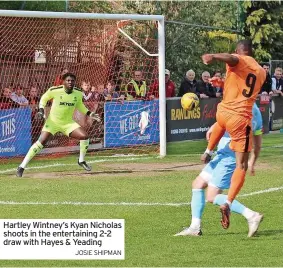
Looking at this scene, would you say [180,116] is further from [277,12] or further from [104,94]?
[277,12]

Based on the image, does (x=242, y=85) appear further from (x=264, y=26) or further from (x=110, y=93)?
(x=264, y=26)

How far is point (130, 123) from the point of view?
922 inches

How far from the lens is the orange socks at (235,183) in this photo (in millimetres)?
12109

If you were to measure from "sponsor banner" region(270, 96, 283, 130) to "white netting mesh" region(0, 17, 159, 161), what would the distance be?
245 inches

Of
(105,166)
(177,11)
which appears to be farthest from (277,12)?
(105,166)

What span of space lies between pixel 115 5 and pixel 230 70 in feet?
78.7

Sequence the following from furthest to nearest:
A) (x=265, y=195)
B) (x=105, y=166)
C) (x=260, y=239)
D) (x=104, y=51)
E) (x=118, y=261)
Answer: (x=104, y=51) < (x=105, y=166) < (x=265, y=195) < (x=260, y=239) < (x=118, y=261)

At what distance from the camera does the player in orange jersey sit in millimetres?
12156

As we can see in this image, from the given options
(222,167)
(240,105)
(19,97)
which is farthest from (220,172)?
(19,97)

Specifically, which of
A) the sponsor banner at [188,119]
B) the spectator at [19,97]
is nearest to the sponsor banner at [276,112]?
the sponsor banner at [188,119]

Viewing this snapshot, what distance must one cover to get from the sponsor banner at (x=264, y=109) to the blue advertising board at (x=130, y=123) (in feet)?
18.1

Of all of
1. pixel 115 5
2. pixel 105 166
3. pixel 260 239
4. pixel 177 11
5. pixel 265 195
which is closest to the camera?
pixel 260 239

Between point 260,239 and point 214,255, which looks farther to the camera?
point 260,239

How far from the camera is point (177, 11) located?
3353cm
